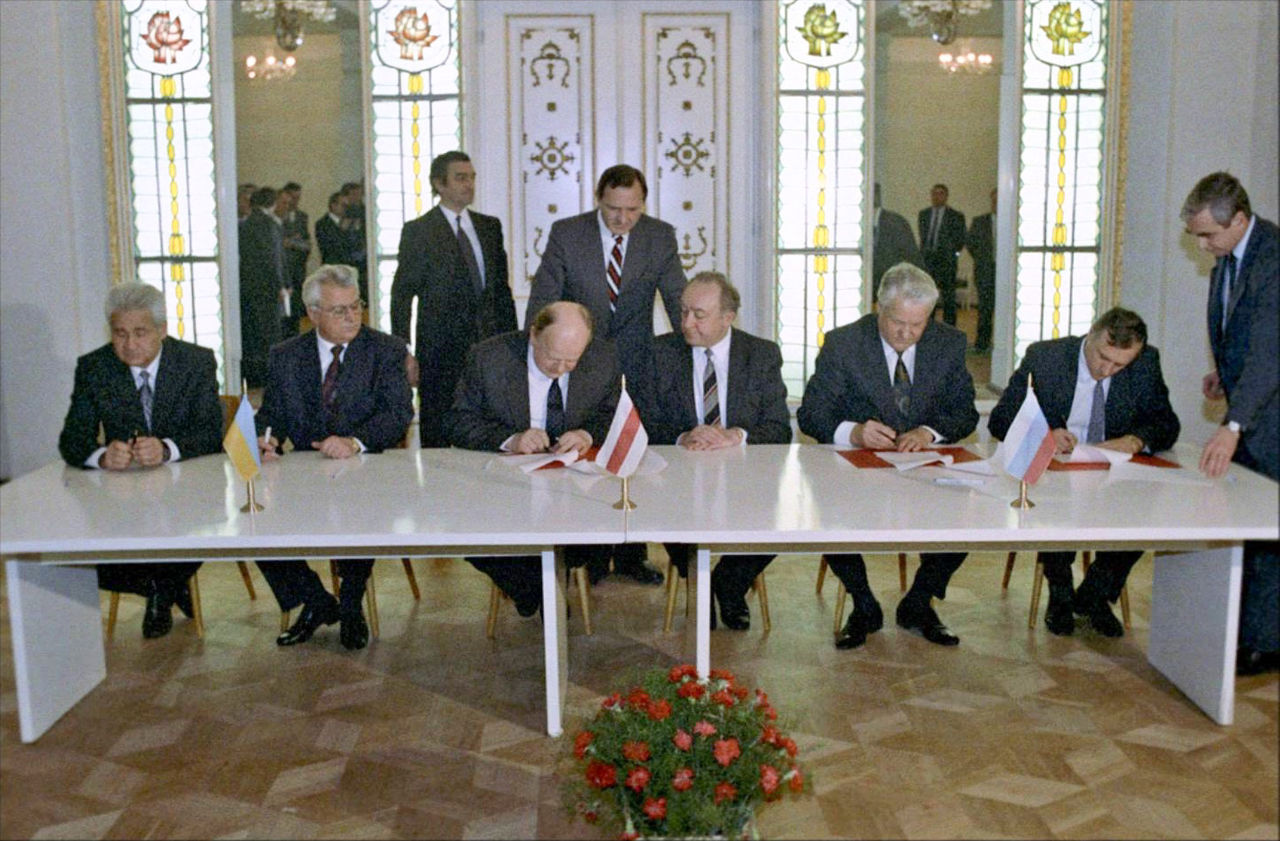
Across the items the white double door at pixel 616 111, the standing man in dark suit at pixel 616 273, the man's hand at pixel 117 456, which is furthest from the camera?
the white double door at pixel 616 111

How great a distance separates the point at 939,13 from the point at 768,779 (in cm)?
508

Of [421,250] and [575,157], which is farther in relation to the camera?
[575,157]

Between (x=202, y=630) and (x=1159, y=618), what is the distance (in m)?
3.19

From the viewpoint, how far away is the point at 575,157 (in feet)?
23.0

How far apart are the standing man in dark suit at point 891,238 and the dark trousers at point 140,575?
3.84 m

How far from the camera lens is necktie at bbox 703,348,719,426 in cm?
484

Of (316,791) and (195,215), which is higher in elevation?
(195,215)

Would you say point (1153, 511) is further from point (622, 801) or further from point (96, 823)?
point (96, 823)

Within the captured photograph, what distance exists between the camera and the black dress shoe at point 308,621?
475 centimetres

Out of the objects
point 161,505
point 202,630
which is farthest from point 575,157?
point 161,505

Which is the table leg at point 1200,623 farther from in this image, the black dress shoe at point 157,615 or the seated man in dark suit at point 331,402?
the black dress shoe at point 157,615

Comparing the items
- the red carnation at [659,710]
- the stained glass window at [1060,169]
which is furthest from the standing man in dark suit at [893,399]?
the stained glass window at [1060,169]

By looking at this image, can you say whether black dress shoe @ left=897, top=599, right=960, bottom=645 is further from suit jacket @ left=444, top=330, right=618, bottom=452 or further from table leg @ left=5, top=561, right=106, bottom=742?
table leg @ left=5, top=561, right=106, bottom=742

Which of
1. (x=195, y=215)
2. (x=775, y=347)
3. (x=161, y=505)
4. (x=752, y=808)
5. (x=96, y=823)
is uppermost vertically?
(x=195, y=215)
